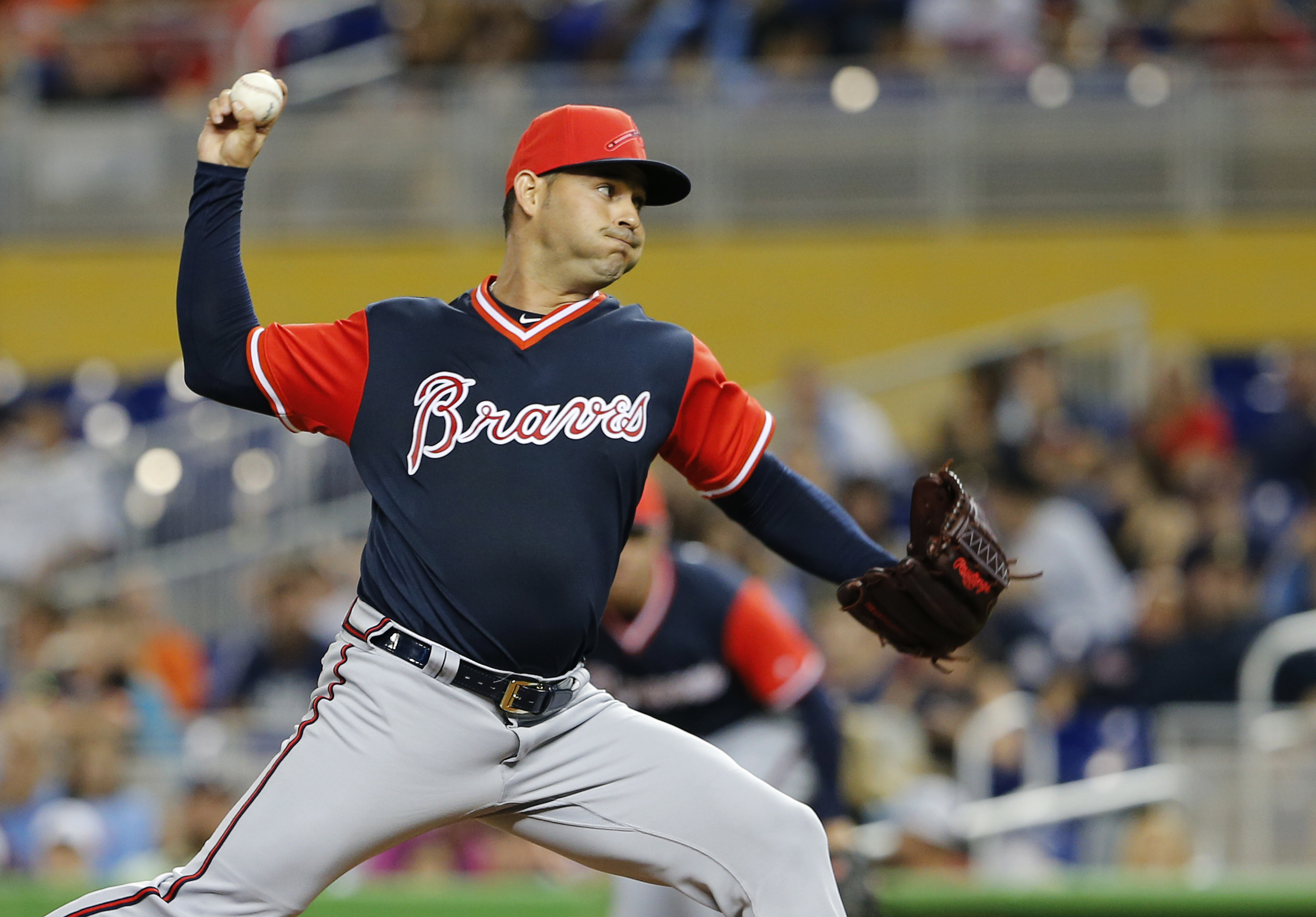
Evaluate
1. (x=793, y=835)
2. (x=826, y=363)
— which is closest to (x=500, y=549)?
(x=793, y=835)

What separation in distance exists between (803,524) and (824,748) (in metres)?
1.70

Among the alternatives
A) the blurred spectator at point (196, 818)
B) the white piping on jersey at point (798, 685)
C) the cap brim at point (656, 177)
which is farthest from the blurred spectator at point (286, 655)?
the cap brim at point (656, 177)

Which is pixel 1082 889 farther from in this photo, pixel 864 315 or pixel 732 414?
pixel 864 315

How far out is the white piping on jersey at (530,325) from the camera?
3613 millimetres

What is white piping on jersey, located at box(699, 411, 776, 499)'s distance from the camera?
372cm

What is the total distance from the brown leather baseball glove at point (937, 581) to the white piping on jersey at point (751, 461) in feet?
0.98

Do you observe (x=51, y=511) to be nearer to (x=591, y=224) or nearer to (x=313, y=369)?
(x=313, y=369)

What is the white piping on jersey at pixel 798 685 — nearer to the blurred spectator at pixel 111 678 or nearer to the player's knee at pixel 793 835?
the player's knee at pixel 793 835

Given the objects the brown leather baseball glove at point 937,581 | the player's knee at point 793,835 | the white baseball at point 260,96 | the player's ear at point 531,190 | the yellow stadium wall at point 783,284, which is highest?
the yellow stadium wall at point 783,284

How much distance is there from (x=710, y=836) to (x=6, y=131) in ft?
36.0

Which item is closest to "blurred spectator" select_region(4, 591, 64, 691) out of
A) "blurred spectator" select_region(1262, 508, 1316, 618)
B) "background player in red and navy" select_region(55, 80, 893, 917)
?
"blurred spectator" select_region(1262, 508, 1316, 618)

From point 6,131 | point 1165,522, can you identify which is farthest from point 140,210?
point 1165,522

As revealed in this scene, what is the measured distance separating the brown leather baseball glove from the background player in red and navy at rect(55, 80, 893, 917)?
14.0 inches

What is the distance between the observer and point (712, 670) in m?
5.63
